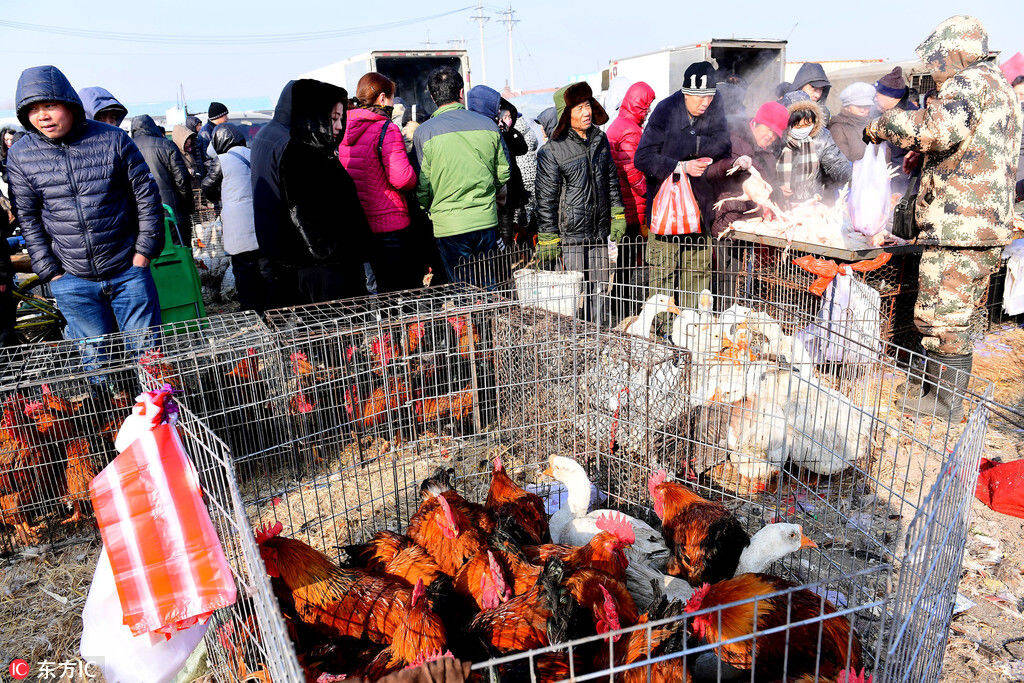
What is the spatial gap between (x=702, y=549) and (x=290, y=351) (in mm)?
2237

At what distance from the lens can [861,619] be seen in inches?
105

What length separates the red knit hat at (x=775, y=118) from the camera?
6027 mm

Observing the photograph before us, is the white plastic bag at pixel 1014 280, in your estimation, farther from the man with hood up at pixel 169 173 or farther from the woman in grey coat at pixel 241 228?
the man with hood up at pixel 169 173

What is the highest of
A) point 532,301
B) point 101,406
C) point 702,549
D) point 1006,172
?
point 1006,172

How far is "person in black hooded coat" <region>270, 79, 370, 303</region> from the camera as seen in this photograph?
4.24m

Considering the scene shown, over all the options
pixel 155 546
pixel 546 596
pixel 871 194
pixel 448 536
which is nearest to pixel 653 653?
pixel 546 596

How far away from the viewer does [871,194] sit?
5.06 metres

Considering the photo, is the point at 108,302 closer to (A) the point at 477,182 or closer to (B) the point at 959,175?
(A) the point at 477,182

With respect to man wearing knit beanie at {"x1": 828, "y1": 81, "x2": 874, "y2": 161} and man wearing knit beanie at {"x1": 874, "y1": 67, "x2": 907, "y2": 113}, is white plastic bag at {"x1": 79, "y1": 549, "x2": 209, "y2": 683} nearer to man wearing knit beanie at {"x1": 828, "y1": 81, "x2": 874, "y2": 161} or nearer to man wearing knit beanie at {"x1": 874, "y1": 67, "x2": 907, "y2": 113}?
man wearing knit beanie at {"x1": 828, "y1": 81, "x2": 874, "y2": 161}

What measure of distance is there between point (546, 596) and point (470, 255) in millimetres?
3555

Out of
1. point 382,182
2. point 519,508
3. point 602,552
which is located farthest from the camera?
point 382,182

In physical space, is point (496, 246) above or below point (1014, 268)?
above

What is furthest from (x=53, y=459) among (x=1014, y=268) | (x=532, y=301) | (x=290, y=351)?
(x=1014, y=268)

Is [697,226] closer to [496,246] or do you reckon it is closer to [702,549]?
[496,246]
